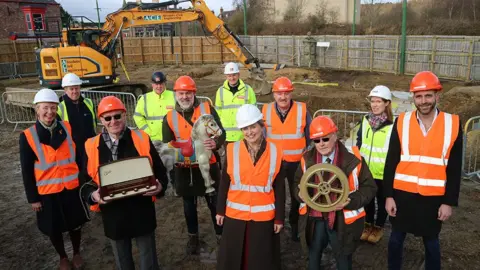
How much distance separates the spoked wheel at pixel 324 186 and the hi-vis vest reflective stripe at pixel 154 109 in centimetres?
270

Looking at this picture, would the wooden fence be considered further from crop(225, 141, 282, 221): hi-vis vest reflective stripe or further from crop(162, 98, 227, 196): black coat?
crop(225, 141, 282, 221): hi-vis vest reflective stripe

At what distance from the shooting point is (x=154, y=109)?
205 inches

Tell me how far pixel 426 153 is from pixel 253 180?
1.54 metres

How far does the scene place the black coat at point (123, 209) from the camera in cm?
318

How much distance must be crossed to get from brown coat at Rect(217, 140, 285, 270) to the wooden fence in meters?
17.0

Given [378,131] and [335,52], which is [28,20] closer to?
[335,52]

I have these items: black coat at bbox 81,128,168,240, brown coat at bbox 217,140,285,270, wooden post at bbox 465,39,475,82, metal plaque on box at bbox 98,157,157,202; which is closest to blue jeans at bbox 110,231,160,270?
black coat at bbox 81,128,168,240

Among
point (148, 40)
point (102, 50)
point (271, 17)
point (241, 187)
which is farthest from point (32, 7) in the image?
point (241, 187)

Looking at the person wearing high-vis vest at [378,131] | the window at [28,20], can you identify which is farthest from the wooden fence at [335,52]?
the person wearing high-vis vest at [378,131]

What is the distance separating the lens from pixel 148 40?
3209cm

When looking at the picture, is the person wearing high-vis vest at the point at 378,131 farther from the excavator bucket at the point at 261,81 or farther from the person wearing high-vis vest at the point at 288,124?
the excavator bucket at the point at 261,81

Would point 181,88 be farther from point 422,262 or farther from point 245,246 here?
point 422,262

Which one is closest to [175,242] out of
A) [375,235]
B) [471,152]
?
[375,235]

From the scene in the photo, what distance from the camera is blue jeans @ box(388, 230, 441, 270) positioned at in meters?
3.43
